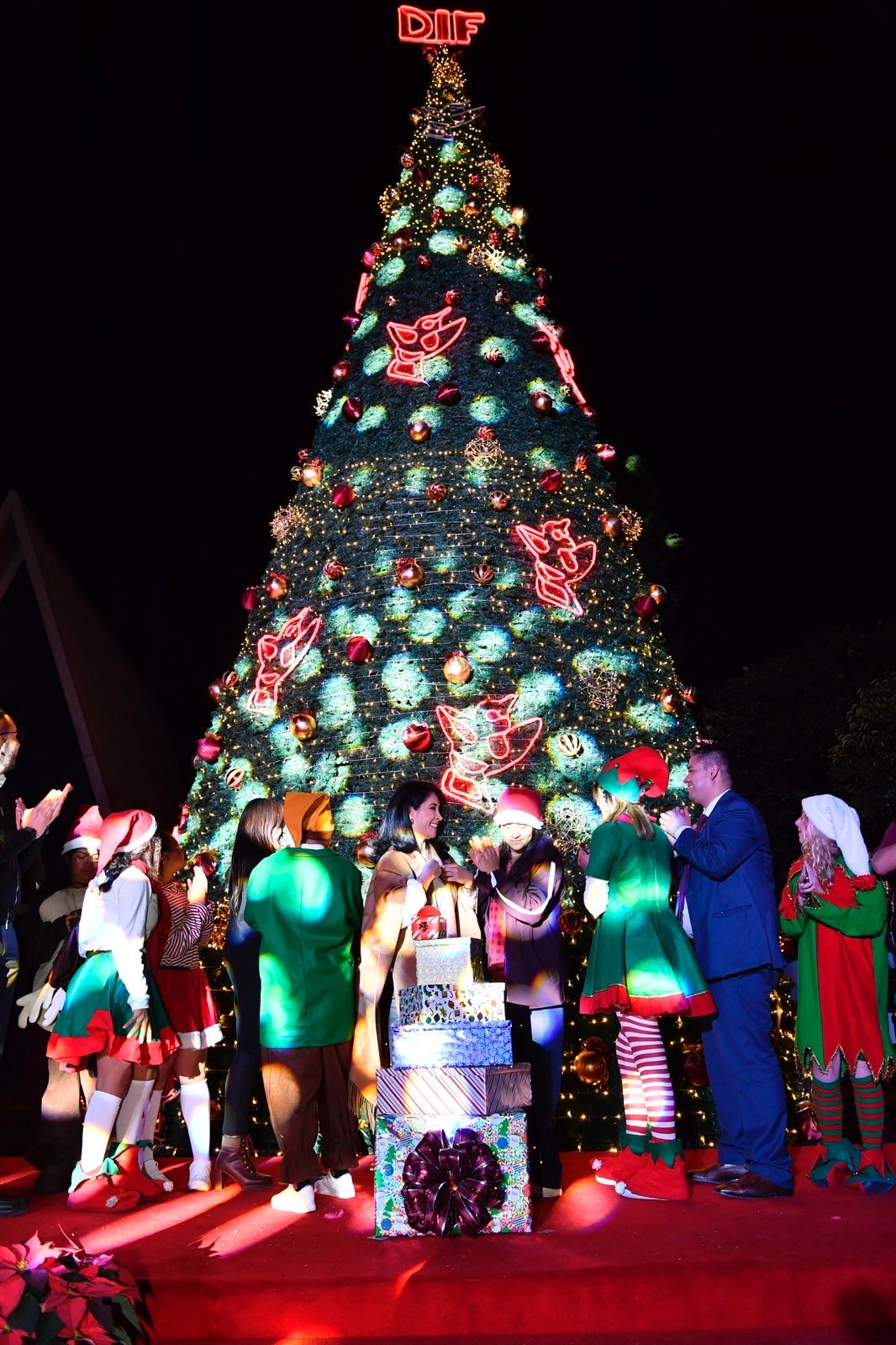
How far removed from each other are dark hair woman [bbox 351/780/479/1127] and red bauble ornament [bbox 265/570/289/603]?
2.49m

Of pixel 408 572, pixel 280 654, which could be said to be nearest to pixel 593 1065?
pixel 408 572

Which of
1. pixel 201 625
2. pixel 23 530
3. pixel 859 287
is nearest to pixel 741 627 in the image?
pixel 859 287

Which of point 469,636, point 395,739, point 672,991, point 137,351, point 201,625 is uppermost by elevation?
point 137,351

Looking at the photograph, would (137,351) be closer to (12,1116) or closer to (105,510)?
(105,510)

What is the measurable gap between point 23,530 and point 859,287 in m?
10.8

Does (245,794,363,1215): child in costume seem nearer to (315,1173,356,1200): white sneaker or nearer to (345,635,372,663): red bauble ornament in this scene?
(315,1173,356,1200): white sneaker

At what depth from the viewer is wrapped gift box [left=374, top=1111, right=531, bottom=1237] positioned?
170 inches

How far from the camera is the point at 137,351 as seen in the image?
49.5 feet

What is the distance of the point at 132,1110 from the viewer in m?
5.25

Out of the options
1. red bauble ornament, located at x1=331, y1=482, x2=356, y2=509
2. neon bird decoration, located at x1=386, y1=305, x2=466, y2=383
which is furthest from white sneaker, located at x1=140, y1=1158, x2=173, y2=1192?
neon bird decoration, located at x1=386, y1=305, x2=466, y2=383

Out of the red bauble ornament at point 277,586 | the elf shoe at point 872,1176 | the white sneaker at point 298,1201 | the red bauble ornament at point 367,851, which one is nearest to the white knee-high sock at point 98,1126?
the white sneaker at point 298,1201

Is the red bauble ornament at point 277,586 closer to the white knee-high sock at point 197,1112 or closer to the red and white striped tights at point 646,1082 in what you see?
the white knee-high sock at point 197,1112

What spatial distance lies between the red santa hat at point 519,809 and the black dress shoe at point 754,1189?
158 centimetres

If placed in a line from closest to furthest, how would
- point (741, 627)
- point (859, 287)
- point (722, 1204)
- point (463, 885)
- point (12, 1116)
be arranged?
point (722, 1204)
point (463, 885)
point (12, 1116)
point (859, 287)
point (741, 627)
